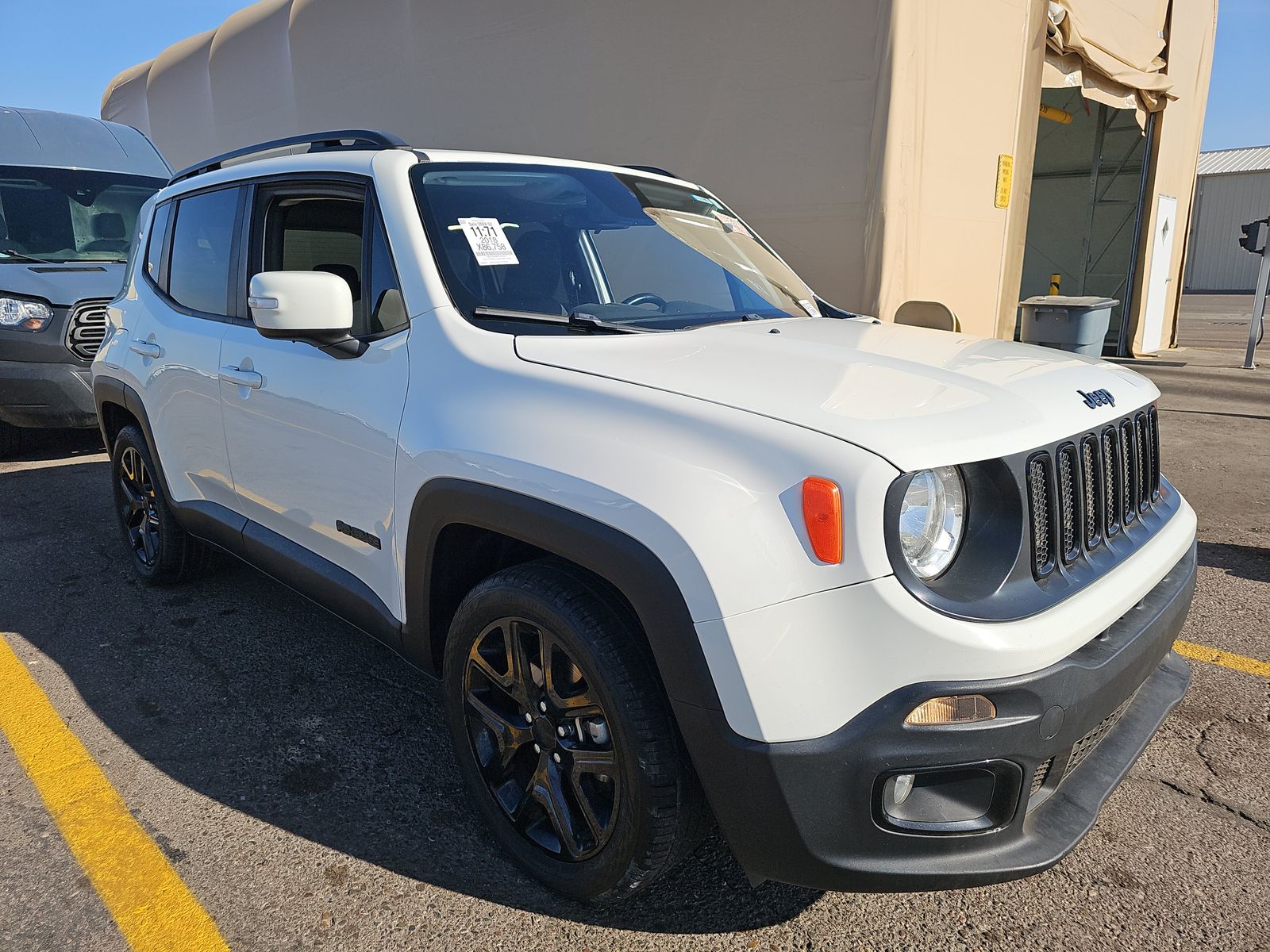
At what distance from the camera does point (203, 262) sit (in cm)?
348

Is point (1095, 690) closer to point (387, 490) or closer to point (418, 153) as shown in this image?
point (387, 490)

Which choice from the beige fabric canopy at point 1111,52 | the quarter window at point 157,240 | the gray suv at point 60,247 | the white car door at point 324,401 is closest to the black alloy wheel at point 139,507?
the quarter window at point 157,240

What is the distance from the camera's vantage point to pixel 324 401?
2.62m

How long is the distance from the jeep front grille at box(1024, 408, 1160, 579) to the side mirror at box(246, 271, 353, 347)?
1.75 m

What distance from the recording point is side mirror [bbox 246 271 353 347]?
7.82ft

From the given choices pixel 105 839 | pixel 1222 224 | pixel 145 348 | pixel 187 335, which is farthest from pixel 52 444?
pixel 1222 224

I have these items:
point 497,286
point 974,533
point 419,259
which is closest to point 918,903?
point 974,533

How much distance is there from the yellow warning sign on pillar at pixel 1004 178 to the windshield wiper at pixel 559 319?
8.48 metres

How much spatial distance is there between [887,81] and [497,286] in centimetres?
661

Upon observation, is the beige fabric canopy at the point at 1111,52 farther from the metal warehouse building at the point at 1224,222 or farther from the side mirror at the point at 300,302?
the metal warehouse building at the point at 1224,222

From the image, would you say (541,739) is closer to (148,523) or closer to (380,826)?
(380,826)

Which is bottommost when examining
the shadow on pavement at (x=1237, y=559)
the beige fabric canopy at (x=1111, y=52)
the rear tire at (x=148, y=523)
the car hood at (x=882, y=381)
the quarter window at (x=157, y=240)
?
the shadow on pavement at (x=1237, y=559)

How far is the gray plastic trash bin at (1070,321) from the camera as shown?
906cm

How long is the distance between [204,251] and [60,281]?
151 inches
